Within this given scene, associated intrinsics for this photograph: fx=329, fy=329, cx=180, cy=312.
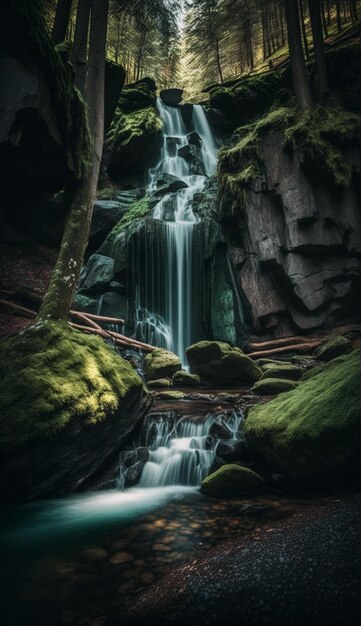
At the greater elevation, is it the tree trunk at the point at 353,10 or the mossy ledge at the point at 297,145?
the tree trunk at the point at 353,10

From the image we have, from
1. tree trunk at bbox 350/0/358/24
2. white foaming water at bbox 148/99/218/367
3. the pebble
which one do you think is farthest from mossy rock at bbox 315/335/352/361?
tree trunk at bbox 350/0/358/24

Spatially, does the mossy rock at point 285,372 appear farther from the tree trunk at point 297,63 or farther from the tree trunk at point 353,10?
the tree trunk at point 353,10

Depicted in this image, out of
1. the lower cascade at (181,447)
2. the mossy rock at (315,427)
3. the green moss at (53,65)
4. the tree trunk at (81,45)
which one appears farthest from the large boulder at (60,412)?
the tree trunk at (81,45)

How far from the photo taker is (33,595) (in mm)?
2416

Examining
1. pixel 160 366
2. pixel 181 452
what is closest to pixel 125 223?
pixel 160 366

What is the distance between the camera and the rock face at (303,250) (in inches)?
492

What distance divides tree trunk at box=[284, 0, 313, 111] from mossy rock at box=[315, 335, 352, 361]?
9786mm

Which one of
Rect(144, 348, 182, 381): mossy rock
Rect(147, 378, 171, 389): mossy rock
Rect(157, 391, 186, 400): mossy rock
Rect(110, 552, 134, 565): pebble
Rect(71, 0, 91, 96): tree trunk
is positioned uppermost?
Rect(71, 0, 91, 96): tree trunk

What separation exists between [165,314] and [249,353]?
4160 millimetres

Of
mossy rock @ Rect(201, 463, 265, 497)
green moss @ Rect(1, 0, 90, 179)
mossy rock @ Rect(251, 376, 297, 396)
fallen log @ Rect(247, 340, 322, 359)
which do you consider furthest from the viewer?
fallen log @ Rect(247, 340, 322, 359)

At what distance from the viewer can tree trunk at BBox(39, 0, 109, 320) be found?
6.68 m

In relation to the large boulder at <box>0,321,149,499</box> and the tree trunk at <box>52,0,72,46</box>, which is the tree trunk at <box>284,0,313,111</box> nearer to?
the tree trunk at <box>52,0,72,46</box>

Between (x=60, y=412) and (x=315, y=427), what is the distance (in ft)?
10.2

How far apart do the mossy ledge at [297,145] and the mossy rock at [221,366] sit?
22.6 ft
